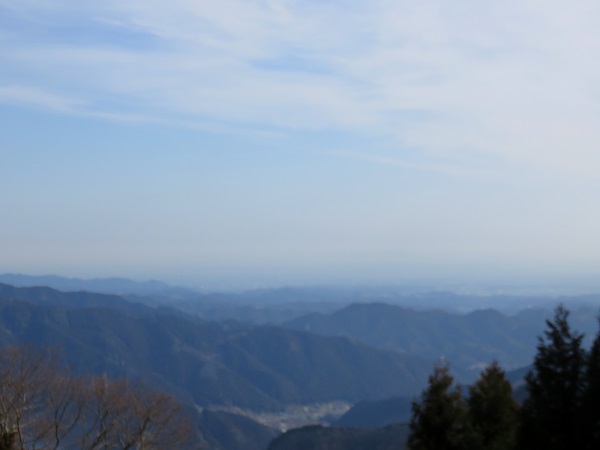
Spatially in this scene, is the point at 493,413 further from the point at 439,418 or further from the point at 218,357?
the point at 218,357

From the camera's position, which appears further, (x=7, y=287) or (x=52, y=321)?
(x=7, y=287)

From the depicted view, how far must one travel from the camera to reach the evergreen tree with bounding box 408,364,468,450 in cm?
1434

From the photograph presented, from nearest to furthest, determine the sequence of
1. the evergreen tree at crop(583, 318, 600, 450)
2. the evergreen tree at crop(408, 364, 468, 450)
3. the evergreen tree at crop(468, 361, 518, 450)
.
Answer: the evergreen tree at crop(583, 318, 600, 450)
the evergreen tree at crop(408, 364, 468, 450)
the evergreen tree at crop(468, 361, 518, 450)

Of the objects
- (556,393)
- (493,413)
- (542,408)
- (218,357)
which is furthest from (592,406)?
(218,357)

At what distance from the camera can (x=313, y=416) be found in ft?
439

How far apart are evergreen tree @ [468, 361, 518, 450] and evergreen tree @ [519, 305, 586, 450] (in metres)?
0.49

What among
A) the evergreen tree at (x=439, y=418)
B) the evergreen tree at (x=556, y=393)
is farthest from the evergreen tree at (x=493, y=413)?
the evergreen tree at (x=439, y=418)

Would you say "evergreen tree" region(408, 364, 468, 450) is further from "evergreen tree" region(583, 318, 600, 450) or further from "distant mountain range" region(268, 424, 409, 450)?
"distant mountain range" region(268, 424, 409, 450)

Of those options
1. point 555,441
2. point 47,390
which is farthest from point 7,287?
point 555,441

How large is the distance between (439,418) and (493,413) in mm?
1556

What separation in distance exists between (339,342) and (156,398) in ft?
495

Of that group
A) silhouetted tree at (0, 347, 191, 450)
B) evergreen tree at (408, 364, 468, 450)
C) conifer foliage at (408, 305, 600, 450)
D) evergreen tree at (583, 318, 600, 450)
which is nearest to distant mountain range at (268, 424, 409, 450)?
silhouetted tree at (0, 347, 191, 450)

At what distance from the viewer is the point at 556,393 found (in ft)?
47.2

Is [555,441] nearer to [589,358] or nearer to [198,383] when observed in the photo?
[589,358]
